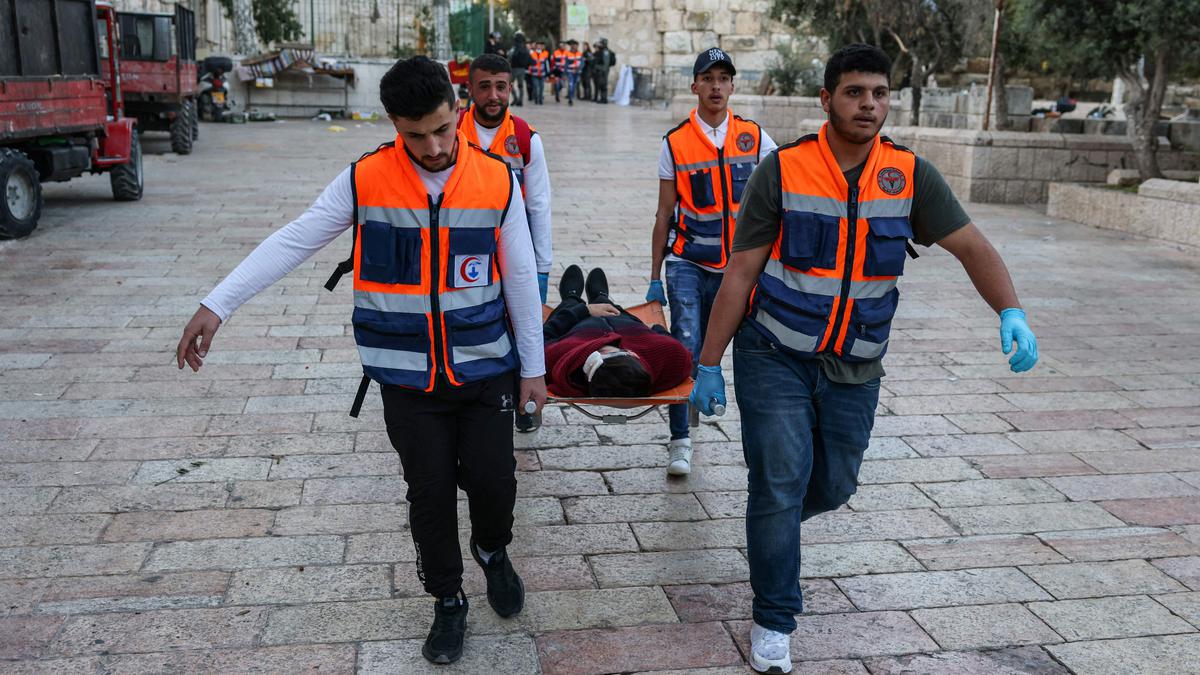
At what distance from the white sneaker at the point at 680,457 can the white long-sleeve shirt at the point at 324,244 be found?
65.0 inches

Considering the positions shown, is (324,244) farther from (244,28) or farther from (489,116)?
(244,28)

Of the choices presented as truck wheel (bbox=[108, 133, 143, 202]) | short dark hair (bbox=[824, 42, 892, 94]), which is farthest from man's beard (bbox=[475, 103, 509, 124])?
truck wheel (bbox=[108, 133, 143, 202])

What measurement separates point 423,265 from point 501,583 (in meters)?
1.08

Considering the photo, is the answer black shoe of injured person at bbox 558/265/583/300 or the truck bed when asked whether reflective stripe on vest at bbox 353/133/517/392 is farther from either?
the truck bed

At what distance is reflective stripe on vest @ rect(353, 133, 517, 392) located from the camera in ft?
10.3

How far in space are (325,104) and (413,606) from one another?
24545mm

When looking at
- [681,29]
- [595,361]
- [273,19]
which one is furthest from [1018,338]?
[681,29]

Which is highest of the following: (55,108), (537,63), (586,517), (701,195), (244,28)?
(244,28)

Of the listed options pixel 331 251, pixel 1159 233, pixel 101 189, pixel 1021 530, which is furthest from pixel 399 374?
pixel 101 189

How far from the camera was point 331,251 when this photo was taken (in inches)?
400

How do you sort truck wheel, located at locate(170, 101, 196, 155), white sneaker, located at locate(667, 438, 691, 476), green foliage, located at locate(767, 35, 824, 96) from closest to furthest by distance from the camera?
white sneaker, located at locate(667, 438, 691, 476) < truck wheel, located at locate(170, 101, 196, 155) < green foliage, located at locate(767, 35, 824, 96)

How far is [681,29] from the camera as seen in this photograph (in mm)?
39344

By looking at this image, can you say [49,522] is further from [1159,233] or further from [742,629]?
[1159,233]

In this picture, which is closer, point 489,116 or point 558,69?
point 489,116
